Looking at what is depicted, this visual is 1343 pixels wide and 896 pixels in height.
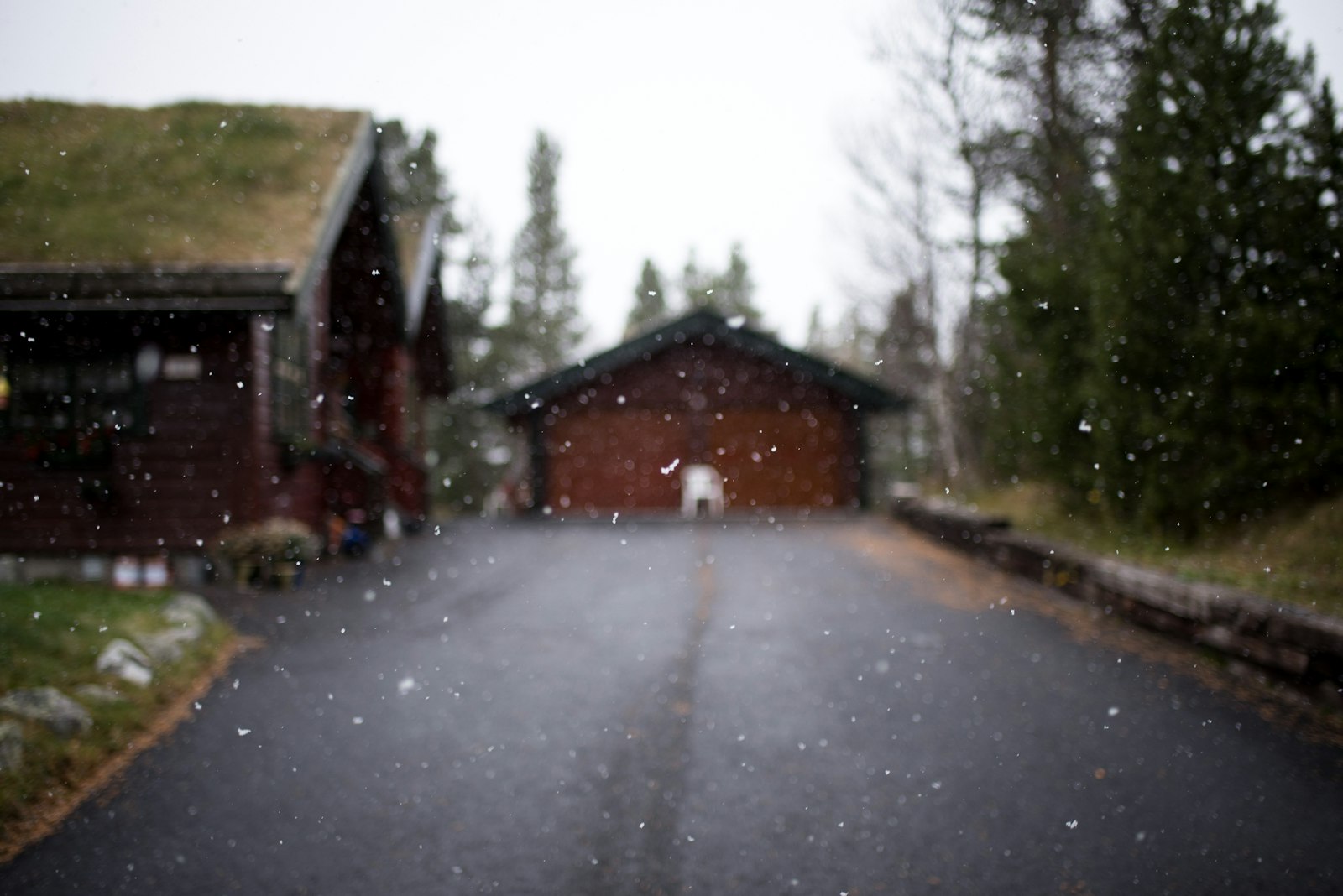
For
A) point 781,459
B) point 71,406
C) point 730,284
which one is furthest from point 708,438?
point 730,284

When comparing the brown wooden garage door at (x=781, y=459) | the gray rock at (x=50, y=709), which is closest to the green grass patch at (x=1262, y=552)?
the gray rock at (x=50, y=709)

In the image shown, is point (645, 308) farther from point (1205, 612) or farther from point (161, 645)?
point (1205, 612)

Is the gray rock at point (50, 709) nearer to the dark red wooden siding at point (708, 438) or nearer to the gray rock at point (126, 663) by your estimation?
the gray rock at point (126, 663)

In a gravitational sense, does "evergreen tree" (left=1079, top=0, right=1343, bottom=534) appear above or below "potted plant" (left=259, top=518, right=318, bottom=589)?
above

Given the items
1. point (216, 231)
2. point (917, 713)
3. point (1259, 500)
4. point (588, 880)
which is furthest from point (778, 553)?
point (588, 880)

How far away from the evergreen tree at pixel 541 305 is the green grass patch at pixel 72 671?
64.1ft

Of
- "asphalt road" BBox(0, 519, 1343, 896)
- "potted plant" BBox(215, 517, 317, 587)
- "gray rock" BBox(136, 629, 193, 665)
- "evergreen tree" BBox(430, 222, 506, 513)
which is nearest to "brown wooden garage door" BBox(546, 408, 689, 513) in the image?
"evergreen tree" BBox(430, 222, 506, 513)

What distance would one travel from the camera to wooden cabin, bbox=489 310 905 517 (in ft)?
67.2

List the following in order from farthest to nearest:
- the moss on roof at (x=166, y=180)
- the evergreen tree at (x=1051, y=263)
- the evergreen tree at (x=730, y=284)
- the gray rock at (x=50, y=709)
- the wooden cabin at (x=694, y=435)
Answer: the evergreen tree at (x=730, y=284) → the wooden cabin at (x=694, y=435) → the evergreen tree at (x=1051, y=263) → the moss on roof at (x=166, y=180) → the gray rock at (x=50, y=709)

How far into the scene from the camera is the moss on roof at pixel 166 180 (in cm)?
504

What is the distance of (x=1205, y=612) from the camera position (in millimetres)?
5594

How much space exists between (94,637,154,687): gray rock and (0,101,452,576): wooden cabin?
8.24 feet

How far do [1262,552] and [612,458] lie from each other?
51.3 feet

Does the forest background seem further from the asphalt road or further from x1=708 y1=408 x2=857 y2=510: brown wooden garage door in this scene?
x1=708 y1=408 x2=857 y2=510: brown wooden garage door
